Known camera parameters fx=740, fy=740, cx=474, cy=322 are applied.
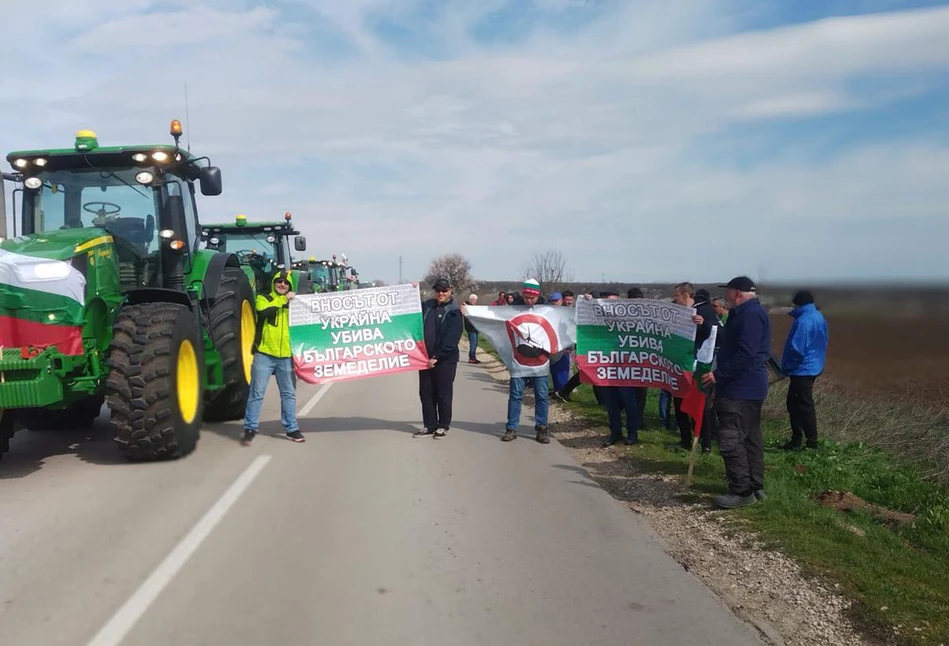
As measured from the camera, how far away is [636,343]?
900 centimetres

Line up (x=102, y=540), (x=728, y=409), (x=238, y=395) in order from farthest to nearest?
(x=238, y=395) < (x=728, y=409) < (x=102, y=540)

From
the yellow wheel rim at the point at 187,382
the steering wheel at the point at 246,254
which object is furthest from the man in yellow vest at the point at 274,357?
the steering wheel at the point at 246,254

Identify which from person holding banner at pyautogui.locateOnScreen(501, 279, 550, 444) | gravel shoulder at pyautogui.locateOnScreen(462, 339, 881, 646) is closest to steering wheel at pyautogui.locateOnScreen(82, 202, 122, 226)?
person holding banner at pyautogui.locateOnScreen(501, 279, 550, 444)

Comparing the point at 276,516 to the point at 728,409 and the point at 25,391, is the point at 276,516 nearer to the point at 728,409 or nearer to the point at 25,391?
the point at 25,391

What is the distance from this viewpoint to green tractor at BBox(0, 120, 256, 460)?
685cm

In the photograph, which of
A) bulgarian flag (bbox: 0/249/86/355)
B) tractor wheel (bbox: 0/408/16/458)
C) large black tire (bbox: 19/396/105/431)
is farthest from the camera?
large black tire (bbox: 19/396/105/431)

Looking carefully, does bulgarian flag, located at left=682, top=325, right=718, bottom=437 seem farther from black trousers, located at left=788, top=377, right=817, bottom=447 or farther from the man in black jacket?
the man in black jacket

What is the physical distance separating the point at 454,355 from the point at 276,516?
12.6 ft

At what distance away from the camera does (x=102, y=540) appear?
528 cm

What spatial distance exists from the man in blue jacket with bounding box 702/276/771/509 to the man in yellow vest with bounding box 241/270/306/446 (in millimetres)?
4878

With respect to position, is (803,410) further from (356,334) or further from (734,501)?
(356,334)

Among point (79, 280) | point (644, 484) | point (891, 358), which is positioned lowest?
point (644, 484)

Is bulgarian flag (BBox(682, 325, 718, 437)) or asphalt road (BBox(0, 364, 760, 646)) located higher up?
bulgarian flag (BBox(682, 325, 718, 437))

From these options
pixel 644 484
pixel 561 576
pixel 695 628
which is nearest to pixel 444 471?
pixel 644 484
